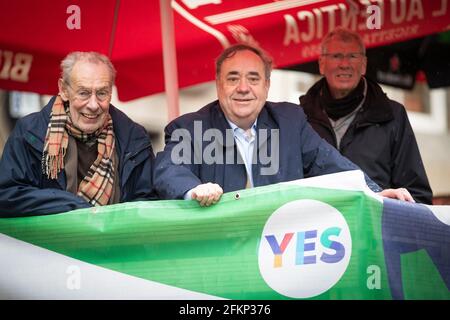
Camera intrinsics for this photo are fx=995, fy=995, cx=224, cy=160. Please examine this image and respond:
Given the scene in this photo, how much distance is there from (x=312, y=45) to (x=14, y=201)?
3.32 metres

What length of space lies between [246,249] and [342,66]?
223cm

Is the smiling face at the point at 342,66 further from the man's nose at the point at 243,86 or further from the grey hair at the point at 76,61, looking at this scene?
the grey hair at the point at 76,61

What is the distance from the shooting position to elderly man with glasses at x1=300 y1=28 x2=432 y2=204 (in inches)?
243

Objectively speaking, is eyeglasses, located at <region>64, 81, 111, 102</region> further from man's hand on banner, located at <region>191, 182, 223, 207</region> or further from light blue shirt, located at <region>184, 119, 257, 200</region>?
man's hand on banner, located at <region>191, 182, 223, 207</region>

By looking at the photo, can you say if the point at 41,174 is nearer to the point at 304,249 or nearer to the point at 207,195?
the point at 207,195

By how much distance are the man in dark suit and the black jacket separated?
80 cm

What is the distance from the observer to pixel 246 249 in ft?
15.5

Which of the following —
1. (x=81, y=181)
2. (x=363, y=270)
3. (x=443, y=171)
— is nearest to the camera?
(x=363, y=270)

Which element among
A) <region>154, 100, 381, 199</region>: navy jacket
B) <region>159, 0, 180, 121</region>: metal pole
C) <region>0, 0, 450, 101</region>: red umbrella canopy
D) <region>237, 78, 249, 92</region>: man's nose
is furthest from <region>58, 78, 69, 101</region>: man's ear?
<region>0, 0, 450, 101</region>: red umbrella canopy

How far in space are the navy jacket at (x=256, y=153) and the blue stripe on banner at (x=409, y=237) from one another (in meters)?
0.51

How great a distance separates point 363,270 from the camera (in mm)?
4551

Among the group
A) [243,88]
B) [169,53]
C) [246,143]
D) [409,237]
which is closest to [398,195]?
[409,237]

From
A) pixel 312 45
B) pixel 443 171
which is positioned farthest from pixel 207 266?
pixel 443 171
